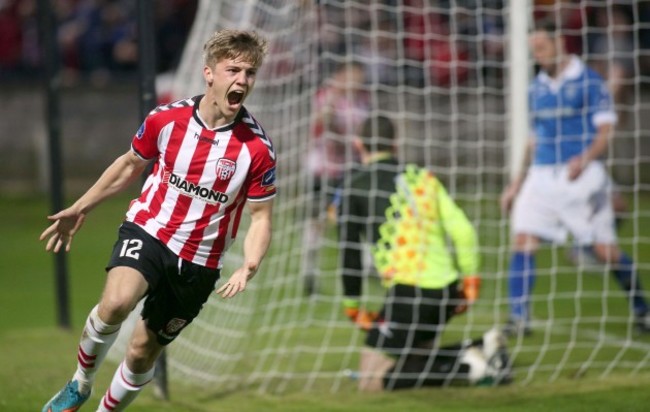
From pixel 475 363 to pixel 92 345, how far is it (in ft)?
8.71

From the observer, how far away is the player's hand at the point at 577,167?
26.8 feet

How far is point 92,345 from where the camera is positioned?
204 inches

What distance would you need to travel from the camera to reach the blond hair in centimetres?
502

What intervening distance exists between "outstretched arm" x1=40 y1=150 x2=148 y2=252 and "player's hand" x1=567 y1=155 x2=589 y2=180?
3.96 m

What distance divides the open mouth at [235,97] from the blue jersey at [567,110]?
3968 millimetres

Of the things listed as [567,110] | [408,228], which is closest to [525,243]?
[567,110]

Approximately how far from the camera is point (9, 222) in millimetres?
16281

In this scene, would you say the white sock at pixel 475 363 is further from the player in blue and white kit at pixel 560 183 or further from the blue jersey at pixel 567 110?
the blue jersey at pixel 567 110

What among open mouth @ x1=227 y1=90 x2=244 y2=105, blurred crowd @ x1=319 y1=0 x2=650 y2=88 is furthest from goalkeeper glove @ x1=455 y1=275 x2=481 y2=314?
blurred crowd @ x1=319 y1=0 x2=650 y2=88

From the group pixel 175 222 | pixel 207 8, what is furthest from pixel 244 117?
pixel 207 8

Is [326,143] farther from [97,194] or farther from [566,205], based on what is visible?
[97,194]

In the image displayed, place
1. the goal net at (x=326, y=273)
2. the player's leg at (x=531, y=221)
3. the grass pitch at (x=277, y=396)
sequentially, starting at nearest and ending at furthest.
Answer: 1. the grass pitch at (x=277, y=396)
2. the goal net at (x=326, y=273)
3. the player's leg at (x=531, y=221)

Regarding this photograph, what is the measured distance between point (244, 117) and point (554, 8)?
4.11 m

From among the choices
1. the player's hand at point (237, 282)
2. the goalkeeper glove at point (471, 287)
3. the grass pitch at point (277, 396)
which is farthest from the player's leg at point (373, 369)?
the player's hand at point (237, 282)
